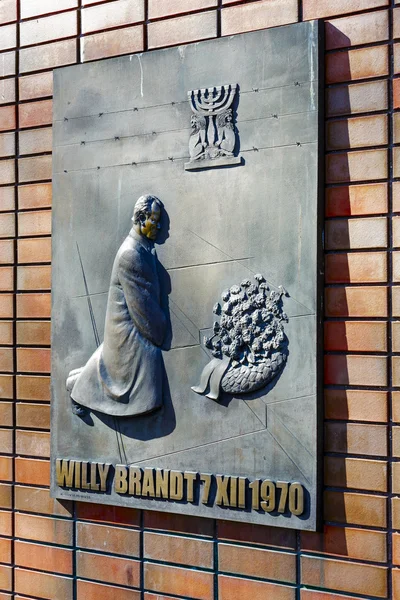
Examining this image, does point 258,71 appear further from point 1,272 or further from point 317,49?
point 1,272

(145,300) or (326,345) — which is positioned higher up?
(145,300)

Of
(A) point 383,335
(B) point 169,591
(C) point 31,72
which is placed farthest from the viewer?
(C) point 31,72

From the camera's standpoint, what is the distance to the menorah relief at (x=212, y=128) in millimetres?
4234

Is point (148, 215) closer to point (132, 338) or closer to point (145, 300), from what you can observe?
point (145, 300)

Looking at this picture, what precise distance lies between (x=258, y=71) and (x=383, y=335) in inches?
61.6

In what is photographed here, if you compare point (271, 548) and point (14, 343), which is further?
point (14, 343)

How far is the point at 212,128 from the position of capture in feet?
14.1

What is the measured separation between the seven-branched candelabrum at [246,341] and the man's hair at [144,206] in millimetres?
665

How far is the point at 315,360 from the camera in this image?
398 centimetres

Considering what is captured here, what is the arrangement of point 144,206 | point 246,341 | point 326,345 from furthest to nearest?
1. point 144,206
2. point 246,341
3. point 326,345

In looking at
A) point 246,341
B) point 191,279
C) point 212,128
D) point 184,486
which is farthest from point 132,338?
point 212,128

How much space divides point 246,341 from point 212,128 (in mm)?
1197

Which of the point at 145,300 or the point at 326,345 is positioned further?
the point at 145,300

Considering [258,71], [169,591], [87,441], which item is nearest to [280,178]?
[258,71]
